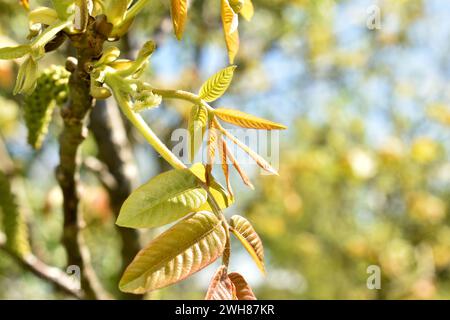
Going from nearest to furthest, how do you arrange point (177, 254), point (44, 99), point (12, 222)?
point (177, 254) < point (44, 99) < point (12, 222)

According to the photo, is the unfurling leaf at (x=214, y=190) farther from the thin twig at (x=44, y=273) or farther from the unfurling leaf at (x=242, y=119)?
the thin twig at (x=44, y=273)

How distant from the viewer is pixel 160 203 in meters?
0.63

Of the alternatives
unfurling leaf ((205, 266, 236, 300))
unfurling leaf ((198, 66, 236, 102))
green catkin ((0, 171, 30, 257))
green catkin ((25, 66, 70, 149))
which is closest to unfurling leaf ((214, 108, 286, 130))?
unfurling leaf ((198, 66, 236, 102))

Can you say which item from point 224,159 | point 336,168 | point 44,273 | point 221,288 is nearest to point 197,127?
point 224,159

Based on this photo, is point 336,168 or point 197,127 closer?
point 197,127

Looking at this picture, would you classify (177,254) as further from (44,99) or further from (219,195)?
(44,99)

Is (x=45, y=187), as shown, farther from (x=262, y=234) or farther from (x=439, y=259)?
(x=439, y=259)

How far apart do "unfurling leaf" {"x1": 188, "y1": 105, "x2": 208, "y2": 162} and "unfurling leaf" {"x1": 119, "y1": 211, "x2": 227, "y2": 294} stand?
8 centimetres

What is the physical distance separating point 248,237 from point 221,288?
0.08m

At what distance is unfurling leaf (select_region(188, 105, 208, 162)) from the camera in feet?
2.22

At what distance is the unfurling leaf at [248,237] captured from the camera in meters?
0.68

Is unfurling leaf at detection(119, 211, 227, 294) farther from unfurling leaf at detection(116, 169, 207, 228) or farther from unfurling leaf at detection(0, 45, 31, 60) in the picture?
unfurling leaf at detection(0, 45, 31, 60)
